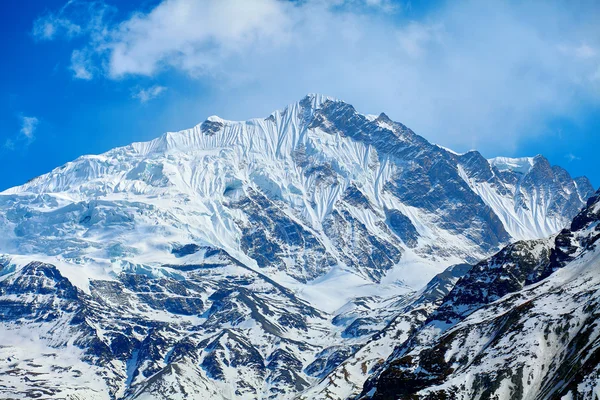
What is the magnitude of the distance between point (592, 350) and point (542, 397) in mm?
15935

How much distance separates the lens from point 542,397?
198 m

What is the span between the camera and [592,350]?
19600 cm

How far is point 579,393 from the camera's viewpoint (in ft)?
590

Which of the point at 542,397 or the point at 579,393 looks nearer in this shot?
the point at 579,393

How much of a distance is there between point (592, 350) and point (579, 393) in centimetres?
1918

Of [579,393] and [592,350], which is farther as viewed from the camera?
[592,350]

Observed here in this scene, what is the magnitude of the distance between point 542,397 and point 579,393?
64.0 feet
